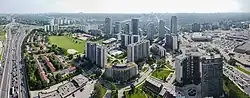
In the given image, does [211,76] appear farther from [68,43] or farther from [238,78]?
[68,43]

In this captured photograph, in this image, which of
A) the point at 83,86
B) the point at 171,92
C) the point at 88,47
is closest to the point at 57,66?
the point at 88,47

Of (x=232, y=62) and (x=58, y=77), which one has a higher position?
(x=232, y=62)

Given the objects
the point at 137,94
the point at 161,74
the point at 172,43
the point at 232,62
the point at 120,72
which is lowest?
the point at 137,94

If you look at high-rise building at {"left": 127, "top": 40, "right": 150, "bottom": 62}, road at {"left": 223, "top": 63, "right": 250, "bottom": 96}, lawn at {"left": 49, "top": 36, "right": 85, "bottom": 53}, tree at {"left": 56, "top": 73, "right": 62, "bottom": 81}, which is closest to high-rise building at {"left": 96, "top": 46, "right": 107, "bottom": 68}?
high-rise building at {"left": 127, "top": 40, "right": 150, "bottom": 62}

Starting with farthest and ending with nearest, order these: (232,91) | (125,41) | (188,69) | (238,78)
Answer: (125,41) < (238,78) < (188,69) < (232,91)

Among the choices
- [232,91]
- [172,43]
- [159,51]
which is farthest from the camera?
[172,43]

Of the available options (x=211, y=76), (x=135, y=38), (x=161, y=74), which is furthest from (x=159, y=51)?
(x=211, y=76)

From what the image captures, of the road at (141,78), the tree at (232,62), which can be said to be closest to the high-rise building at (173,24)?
the tree at (232,62)
